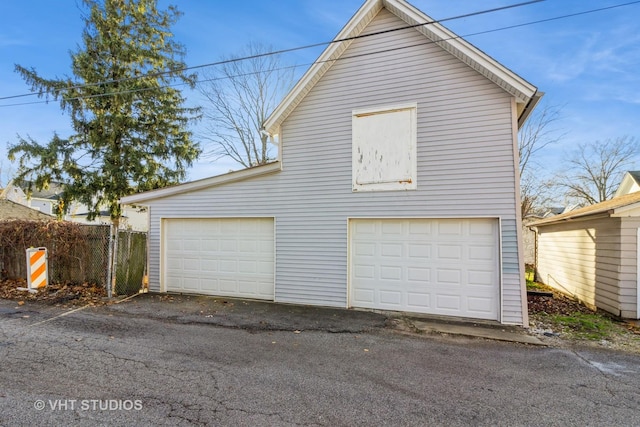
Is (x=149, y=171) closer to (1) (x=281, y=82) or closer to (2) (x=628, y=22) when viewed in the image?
(1) (x=281, y=82)

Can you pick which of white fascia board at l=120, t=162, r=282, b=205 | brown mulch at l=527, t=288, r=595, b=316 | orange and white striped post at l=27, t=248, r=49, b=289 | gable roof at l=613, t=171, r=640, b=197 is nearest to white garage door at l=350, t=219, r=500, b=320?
brown mulch at l=527, t=288, r=595, b=316

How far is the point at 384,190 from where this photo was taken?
7.05 meters

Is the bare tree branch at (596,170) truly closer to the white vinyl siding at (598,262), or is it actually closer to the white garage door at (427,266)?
the white vinyl siding at (598,262)

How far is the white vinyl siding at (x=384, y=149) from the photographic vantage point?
271 inches

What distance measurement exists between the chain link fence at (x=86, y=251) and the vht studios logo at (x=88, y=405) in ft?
18.6

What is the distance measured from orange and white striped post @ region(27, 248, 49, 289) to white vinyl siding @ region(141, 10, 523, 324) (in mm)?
3716

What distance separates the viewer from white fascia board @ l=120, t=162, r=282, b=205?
26.0 feet

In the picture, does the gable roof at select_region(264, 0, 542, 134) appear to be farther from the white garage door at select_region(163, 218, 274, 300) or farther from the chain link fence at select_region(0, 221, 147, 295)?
the chain link fence at select_region(0, 221, 147, 295)

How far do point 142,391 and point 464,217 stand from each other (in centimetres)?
602

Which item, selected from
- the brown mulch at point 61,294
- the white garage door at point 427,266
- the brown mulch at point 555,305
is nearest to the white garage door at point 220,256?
the brown mulch at point 61,294

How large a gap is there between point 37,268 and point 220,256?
4.87 metres

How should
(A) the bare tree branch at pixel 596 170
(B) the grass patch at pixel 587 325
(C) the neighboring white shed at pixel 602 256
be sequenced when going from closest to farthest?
(B) the grass patch at pixel 587 325
(C) the neighboring white shed at pixel 602 256
(A) the bare tree branch at pixel 596 170

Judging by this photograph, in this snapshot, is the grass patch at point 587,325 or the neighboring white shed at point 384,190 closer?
the grass patch at point 587,325

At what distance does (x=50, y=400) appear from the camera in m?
3.21
